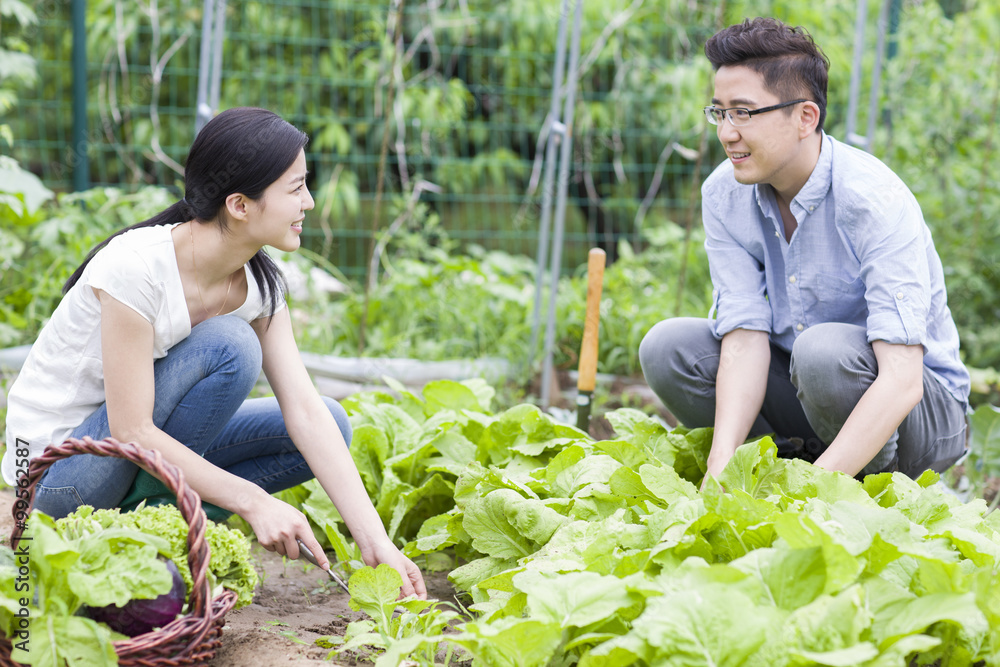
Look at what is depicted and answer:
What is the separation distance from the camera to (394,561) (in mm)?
1622

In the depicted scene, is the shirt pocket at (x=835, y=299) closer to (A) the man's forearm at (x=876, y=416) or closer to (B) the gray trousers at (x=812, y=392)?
(B) the gray trousers at (x=812, y=392)

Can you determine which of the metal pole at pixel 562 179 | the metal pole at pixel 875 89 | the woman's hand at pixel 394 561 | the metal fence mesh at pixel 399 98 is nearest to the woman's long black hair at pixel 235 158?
the woman's hand at pixel 394 561

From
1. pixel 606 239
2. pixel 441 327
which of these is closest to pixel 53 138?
pixel 441 327

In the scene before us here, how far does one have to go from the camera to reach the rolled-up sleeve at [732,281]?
210 centimetres

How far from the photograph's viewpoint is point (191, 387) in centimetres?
165

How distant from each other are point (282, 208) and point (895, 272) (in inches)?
49.5

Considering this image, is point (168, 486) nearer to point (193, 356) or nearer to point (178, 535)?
point (178, 535)

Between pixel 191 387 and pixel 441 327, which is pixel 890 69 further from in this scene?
pixel 191 387

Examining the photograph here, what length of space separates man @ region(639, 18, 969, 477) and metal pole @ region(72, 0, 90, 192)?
290 cm

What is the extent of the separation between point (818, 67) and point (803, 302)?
21.2 inches

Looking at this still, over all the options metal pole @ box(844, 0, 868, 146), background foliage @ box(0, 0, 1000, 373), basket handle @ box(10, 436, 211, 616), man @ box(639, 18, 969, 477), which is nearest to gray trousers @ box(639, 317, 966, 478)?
man @ box(639, 18, 969, 477)

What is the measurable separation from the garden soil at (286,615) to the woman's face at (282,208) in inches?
27.0

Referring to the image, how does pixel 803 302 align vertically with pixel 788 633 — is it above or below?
above

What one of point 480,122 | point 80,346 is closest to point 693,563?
point 80,346
